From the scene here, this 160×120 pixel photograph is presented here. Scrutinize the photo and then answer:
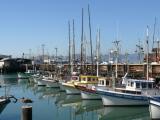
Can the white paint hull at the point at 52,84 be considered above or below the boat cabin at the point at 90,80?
below

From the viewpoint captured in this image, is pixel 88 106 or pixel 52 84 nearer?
pixel 88 106

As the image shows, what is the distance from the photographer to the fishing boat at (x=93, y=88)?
48.1 metres

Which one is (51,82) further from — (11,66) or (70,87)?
(11,66)

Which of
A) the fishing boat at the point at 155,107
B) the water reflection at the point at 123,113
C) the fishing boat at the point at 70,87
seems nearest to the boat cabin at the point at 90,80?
the fishing boat at the point at 70,87

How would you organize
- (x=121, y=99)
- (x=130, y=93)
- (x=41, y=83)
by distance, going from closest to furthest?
(x=130, y=93) → (x=121, y=99) → (x=41, y=83)

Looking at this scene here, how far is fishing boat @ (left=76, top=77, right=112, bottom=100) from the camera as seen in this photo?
48078mm

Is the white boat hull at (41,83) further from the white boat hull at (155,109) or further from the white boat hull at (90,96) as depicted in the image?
the white boat hull at (155,109)

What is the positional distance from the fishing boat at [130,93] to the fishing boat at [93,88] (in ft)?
9.46

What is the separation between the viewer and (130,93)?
143 feet

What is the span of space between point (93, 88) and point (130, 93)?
6.24 m

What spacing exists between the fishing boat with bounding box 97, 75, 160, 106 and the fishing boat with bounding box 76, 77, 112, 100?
2882 millimetres

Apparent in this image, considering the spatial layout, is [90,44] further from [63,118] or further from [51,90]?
[63,118]

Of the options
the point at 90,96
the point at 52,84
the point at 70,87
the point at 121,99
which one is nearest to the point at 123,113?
the point at 121,99

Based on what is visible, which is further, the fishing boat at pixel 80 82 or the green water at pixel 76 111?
the fishing boat at pixel 80 82
